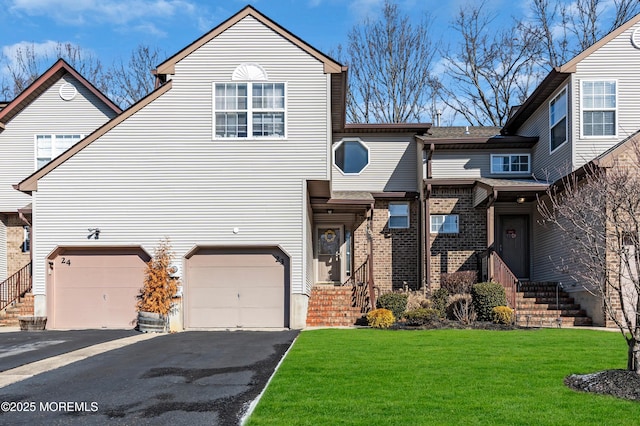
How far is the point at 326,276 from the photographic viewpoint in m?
21.1

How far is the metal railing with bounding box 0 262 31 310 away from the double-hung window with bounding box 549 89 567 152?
56.4 ft

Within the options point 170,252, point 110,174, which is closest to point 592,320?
point 170,252

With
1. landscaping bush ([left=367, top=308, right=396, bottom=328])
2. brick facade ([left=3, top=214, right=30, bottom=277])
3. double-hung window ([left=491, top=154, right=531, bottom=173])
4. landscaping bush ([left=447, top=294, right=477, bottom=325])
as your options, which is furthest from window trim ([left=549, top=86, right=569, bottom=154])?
brick facade ([left=3, top=214, right=30, bottom=277])

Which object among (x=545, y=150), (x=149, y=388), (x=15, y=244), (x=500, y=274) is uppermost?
(x=545, y=150)

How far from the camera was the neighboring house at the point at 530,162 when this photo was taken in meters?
17.0

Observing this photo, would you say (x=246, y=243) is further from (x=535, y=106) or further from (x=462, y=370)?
(x=535, y=106)

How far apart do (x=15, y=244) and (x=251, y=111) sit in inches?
415

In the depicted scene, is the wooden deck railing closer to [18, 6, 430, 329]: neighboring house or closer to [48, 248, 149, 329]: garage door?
[18, 6, 430, 329]: neighboring house

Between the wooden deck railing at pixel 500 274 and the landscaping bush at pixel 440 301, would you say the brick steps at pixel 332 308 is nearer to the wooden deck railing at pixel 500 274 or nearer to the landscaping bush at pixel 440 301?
the landscaping bush at pixel 440 301

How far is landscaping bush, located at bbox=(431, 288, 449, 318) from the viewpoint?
Result: 16.8 meters

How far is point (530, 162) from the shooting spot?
20547 mm

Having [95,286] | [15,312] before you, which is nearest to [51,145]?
[15,312]

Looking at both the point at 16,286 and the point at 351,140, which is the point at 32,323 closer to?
the point at 16,286

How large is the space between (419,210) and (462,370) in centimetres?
1241
